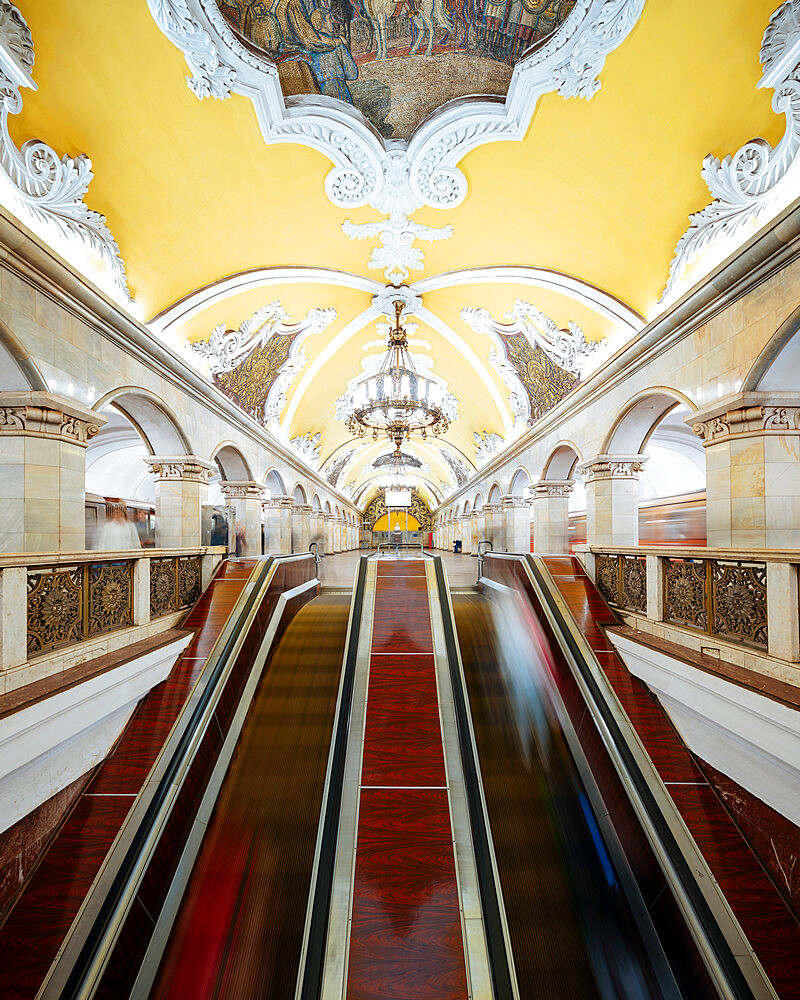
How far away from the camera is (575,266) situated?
6.98 meters

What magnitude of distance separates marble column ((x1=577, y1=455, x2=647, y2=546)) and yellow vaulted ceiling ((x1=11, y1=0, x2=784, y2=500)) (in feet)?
6.85

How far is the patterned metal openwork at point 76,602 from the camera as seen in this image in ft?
10.8

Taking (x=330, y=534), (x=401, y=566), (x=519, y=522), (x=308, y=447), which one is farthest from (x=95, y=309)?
(x=330, y=534)

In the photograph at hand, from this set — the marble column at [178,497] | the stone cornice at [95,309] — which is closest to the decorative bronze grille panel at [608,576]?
the marble column at [178,497]

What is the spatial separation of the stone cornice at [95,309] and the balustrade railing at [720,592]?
6.62 meters

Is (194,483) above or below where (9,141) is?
below

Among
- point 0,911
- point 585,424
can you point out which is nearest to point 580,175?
point 585,424

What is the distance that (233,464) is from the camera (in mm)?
10297

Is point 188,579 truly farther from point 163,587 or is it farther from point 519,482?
point 519,482

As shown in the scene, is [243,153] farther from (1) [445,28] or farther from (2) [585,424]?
(2) [585,424]

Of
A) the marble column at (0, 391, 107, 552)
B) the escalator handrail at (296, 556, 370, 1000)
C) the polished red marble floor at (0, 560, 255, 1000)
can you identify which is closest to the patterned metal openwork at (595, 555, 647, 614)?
the escalator handrail at (296, 556, 370, 1000)

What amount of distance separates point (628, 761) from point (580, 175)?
20.8 ft

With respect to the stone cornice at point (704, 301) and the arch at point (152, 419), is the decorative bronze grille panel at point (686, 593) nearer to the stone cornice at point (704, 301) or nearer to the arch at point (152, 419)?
the stone cornice at point (704, 301)

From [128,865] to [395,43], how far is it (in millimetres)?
7172
